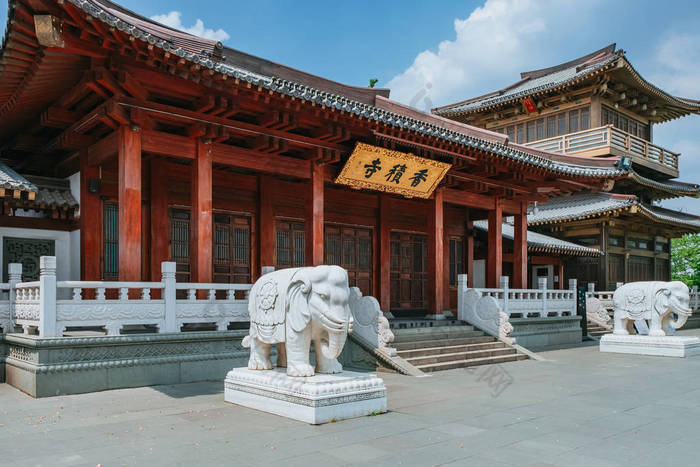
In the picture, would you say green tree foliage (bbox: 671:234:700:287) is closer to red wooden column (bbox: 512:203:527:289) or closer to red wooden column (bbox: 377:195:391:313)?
red wooden column (bbox: 512:203:527:289)

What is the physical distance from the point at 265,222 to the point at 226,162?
2566mm

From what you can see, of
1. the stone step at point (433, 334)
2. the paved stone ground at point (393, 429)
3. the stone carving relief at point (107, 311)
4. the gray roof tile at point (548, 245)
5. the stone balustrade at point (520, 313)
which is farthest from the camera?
the gray roof tile at point (548, 245)

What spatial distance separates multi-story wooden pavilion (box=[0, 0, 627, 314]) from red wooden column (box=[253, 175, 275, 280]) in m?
0.04

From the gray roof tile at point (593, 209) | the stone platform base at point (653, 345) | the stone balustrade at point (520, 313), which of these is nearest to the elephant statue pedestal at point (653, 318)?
the stone platform base at point (653, 345)

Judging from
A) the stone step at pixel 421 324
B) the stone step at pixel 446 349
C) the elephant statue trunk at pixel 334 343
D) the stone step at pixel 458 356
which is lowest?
the stone step at pixel 458 356

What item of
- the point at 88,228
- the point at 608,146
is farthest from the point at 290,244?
the point at 608,146

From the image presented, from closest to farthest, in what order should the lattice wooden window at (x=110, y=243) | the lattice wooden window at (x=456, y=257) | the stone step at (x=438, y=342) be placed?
the lattice wooden window at (x=110, y=243)
the stone step at (x=438, y=342)
the lattice wooden window at (x=456, y=257)

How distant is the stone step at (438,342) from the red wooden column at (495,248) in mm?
2860

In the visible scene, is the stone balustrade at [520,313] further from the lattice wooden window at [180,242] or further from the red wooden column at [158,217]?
the red wooden column at [158,217]

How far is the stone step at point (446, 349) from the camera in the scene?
10541 millimetres

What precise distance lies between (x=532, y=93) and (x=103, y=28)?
21371 mm

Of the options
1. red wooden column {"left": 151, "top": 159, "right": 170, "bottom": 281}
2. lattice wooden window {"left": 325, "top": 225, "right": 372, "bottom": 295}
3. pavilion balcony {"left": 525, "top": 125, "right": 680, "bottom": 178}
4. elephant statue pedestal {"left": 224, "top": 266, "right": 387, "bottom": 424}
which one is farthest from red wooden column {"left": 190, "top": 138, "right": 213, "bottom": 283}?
pavilion balcony {"left": 525, "top": 125, "right": 680, "bottom": 178}

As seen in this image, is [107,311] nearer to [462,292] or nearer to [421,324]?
[421,324]

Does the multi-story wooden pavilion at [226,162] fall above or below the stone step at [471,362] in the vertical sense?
above
